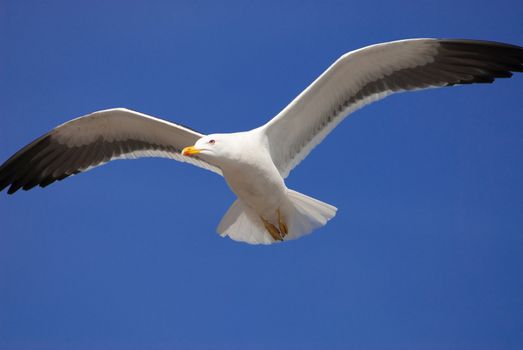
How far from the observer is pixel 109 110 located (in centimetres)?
734

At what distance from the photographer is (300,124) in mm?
7090

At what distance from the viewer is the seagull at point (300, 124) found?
6508 millimetres

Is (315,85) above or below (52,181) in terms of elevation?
above

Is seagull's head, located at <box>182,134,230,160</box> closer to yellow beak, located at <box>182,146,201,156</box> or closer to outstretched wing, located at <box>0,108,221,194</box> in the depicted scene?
yellow beak, located at <box>182,146,201,156</box>

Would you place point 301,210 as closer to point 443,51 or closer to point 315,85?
point 315,85

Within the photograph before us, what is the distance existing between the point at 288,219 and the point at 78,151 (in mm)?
2430

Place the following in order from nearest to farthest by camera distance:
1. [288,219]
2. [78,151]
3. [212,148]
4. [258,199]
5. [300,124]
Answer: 1. [212,148]
2. [258,199]
3. [288,219]
4. [300,124]
5. [78,151]

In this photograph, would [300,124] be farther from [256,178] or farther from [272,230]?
[272,230]

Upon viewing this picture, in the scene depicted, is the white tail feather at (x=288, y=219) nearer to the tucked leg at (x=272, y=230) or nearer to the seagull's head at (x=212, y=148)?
the tucked leg at (x=272, y=230)

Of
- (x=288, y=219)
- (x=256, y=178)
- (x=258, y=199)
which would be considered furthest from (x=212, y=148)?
(x=288, y=219)

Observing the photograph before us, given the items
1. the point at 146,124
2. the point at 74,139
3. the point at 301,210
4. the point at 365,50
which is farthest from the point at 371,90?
the point at 74,139

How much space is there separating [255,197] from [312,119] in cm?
107

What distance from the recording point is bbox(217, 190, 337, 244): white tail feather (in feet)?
22.5

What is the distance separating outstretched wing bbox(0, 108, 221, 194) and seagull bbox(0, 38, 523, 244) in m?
0.03
